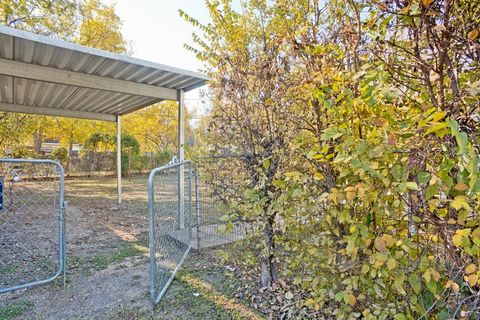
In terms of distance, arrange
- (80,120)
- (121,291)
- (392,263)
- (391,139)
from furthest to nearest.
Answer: (80,120)
(121,291)
(392,263)
(391,139)

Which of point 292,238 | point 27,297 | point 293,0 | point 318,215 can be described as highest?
point 293,0


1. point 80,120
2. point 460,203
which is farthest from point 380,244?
point 80,120

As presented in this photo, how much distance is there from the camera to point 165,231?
11.5 feet

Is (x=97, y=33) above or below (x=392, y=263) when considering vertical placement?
above

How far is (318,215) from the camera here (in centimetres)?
188

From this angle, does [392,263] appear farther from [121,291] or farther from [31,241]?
[31,241]

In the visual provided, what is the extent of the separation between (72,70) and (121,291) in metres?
3.14

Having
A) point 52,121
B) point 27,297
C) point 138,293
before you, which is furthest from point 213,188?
point 52,121

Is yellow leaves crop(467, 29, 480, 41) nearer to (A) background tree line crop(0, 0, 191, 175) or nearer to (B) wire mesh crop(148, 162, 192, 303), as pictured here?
(B) wire mesh crop(148, 162, 192, 303)

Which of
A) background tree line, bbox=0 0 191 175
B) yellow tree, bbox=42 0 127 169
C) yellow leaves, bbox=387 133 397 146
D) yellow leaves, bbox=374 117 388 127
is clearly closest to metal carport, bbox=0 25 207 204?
background tree line, bbox=0 0 191 175

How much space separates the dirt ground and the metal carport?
1685 mm

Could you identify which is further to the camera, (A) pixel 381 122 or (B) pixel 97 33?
(B) pixel 97 33

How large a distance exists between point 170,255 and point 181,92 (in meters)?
2.94

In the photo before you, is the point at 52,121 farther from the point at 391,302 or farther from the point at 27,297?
the point at 391,302
